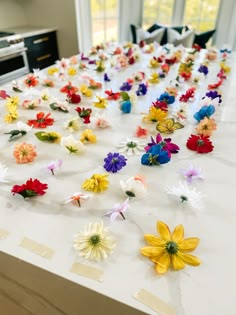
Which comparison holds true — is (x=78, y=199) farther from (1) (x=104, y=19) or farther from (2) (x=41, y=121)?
(1) (x=104, y=19)

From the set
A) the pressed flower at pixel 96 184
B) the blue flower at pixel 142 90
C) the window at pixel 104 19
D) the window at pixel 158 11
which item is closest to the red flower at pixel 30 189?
the pressed flower at pixel 96 184

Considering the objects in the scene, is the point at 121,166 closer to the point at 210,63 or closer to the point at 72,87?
the point at 72,87

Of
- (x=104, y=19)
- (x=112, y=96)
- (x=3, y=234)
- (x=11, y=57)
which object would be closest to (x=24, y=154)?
(x=3, y=234)

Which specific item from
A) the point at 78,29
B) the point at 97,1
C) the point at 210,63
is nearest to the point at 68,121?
the point at 210,63

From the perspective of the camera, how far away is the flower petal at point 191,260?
20.4 inches

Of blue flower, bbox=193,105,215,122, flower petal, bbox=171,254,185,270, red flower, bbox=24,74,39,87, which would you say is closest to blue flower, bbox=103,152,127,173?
flower petal, bbox=171,254,185,270

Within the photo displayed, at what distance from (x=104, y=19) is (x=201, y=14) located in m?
1.47

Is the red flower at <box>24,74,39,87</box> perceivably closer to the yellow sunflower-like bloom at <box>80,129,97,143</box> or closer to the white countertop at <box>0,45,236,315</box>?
the white countertop at <box>0,45,236,315</box>

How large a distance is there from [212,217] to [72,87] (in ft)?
3.57

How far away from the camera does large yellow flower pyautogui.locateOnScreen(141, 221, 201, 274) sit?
516 mm

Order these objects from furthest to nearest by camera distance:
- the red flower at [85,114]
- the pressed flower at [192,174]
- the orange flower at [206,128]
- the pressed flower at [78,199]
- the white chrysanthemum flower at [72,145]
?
the red flower at [85,114]
the orange flower at [206,128]
the white chrysanthemum flower at [72,145]
the pressed flower at [192,174]
the pressed flower at [78,199]

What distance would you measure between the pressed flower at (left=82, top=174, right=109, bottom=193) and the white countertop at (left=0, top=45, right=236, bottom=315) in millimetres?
21

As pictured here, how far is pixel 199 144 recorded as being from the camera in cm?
90

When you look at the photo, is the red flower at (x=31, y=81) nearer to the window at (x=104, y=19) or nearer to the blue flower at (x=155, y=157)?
the blue flower at (x=155, y=157)
